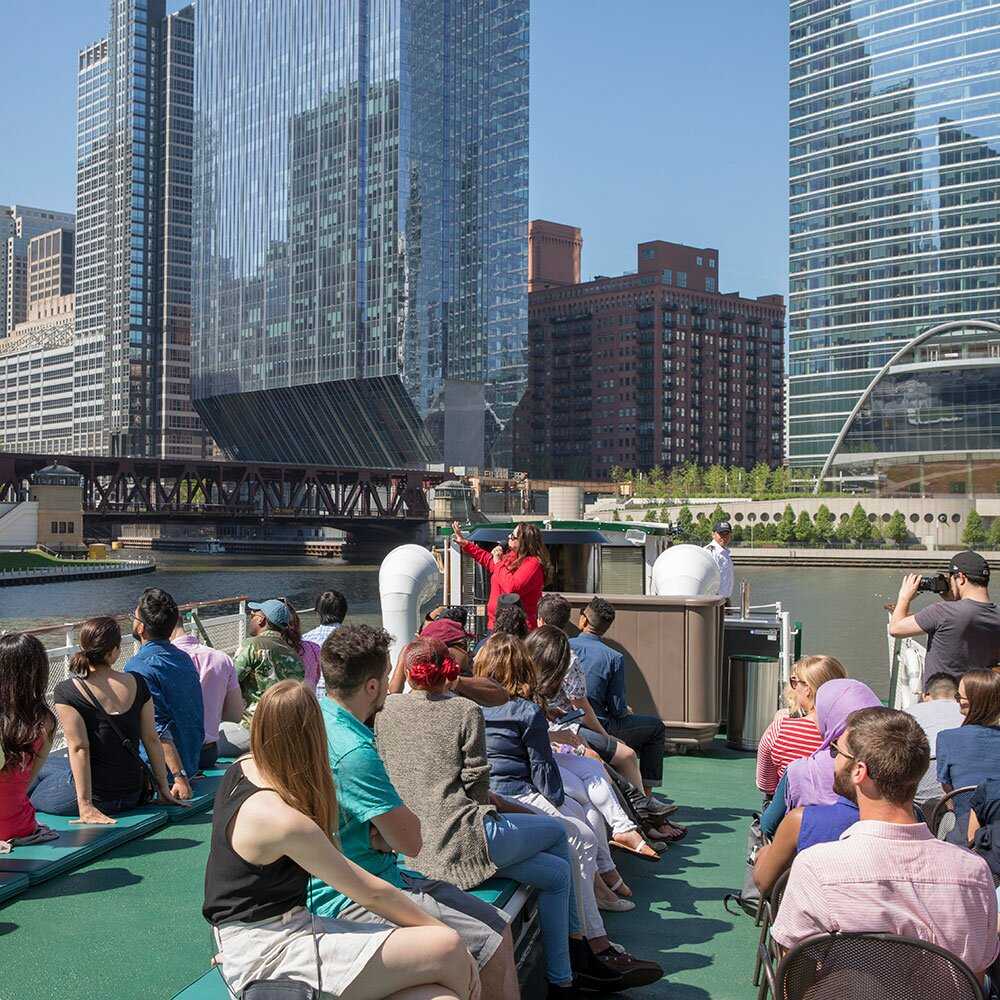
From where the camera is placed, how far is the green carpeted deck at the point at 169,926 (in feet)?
17.7

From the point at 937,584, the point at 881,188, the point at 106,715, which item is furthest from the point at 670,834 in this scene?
the point at 881,188

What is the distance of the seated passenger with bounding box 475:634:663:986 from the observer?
6.18 meters

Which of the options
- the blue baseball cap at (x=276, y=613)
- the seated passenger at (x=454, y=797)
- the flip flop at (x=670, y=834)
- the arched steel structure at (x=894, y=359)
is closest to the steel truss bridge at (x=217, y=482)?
the arched steel structure at (x=894, y=359)

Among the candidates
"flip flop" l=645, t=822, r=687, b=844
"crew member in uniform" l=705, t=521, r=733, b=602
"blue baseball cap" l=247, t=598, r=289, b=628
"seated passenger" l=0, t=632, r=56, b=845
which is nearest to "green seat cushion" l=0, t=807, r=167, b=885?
"seated passenger" l=0, t=632, r=56, b=845

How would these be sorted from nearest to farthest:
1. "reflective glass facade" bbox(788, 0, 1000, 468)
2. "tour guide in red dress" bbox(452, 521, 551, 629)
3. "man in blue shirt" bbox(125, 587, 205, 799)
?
"man in blue shirt" bbox(125, 587, 205, 799)
"tour guide in red dress" bbox(452, 521, 551, 629)
"reflective glass facade" bbox(788, 0, 1000, 468)

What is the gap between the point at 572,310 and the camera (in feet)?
611

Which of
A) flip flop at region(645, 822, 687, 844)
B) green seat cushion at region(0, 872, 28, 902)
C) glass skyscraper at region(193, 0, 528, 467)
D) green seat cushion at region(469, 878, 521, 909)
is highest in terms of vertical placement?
glass skyscraper at region(193, 0, 528, 467)

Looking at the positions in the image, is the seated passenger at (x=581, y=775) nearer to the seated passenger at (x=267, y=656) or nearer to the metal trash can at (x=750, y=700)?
the seated passenger at (x=267, y=656)

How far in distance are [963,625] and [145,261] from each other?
647 feet

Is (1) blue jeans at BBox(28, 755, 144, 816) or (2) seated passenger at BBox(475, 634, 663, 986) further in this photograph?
(1) blue jeans at BBox(28, 755, 144, 816)

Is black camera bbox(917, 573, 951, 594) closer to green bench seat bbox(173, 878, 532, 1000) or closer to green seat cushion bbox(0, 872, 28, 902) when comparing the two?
green bench seat bbox(173, 878, 532, 1000)

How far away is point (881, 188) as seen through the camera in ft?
436

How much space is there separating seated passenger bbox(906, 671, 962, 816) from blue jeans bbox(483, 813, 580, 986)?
2020mm

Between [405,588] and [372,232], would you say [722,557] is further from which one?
[372,232]
